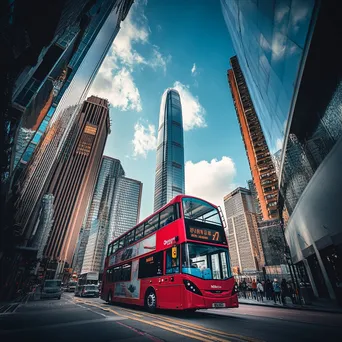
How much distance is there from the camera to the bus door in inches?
256

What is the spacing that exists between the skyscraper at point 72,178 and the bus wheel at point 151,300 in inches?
2886

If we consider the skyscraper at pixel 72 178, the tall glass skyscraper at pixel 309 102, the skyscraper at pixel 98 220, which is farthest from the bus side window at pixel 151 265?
the skyscraper at pixel 98 220

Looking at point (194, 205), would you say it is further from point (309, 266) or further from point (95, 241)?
point (95, 241)

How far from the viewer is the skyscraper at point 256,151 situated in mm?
46031

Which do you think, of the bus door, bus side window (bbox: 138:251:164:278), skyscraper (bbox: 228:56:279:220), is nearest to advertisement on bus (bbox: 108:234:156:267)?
bus side window (bbox: 138:251:164:278)

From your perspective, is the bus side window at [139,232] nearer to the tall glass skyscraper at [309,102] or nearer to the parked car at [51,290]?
the tall glass skyscraper at [309,102]

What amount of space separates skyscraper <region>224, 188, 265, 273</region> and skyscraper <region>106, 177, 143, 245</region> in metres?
72.6

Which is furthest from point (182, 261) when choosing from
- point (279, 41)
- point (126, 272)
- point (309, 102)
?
point (279, 41)

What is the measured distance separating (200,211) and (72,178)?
309ft

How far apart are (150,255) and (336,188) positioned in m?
9.36

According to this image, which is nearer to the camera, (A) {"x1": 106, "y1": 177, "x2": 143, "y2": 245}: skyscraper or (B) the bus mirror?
(B) the bus mirror

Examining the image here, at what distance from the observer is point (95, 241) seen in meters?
122

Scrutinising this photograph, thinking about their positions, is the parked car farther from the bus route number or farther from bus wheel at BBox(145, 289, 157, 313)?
the bus route number

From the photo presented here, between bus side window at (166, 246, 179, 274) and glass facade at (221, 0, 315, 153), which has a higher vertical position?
glass facade at (221, 0, 315, 153)
